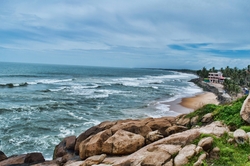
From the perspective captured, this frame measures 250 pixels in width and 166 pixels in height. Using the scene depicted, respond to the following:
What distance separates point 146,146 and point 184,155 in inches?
89.4

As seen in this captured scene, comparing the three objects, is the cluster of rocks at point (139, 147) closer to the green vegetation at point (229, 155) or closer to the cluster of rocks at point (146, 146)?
the cluster of rocks at point (146, 146)

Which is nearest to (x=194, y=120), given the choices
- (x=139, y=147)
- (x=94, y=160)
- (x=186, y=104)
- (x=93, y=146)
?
(x=139, y=147)

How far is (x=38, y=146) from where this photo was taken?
1805 centimetres

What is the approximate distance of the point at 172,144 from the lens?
9453 millimetres

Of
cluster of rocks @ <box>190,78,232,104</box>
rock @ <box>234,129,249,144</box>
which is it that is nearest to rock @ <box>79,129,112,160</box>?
rock @ <box>234,129,249,144</box>

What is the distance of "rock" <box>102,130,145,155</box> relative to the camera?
34.4ft

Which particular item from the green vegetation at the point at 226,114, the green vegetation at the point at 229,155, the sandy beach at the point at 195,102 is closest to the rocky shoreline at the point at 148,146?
the green vegetation at the point at 229,155

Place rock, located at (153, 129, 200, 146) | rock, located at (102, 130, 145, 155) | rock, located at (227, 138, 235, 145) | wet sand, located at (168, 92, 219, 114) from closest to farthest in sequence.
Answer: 1. rock, located at (227, 138, 235, 145)
2. rock, located at (153, 129, 200, 146)
3. rock, located at (102, 130, 145, 155)
4. wet sand, located at (168, 92, 219, 114)

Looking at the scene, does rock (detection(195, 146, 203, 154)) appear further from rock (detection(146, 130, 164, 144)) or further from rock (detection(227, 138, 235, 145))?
rock (detection(146, 130, 164, 144))

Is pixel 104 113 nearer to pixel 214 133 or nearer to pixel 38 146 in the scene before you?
pixel 38 146

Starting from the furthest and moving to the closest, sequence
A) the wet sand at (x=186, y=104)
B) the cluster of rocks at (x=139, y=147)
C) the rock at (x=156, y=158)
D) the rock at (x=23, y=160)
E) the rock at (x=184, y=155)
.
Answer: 1. the wet sand at (x=186, y=104)
2. the rock at (x=23, y=160)
3. the cluster of rocks at (x=139, y=147)
4. the rock at (x=156, y=158)
5. the rock at (x=184, y=155)

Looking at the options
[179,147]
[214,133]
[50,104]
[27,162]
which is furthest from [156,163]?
[50,104]

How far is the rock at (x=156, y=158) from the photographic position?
8.30 meters

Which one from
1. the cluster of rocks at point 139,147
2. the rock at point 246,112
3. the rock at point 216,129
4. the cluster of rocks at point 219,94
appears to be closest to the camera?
the cluster of rocks at point 139,147
